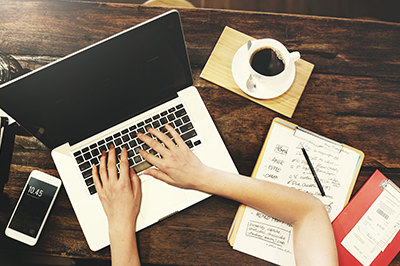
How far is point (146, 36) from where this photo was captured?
1.93 ft

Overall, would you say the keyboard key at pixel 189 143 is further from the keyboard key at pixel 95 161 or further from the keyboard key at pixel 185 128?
the keyboard key at pixel 95 161

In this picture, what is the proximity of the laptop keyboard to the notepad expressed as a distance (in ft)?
0.86

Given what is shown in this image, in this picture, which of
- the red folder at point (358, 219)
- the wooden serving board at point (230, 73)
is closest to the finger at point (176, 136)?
the wooden serving board at point (230, 73)

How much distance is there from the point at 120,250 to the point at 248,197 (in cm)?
42

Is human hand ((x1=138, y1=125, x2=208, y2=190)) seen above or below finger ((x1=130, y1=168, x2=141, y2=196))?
above

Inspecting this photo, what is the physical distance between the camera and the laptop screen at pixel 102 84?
564 mm

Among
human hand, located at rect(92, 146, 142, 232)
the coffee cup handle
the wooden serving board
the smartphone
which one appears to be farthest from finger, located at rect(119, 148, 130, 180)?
the coffee cup handle

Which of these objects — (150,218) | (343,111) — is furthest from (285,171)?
(150,218)

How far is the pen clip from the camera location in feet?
2.69

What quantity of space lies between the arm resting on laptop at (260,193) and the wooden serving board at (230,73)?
249mm

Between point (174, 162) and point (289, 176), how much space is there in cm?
38

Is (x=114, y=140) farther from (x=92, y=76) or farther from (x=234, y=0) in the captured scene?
(x=234, y=0)

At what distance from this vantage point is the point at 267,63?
759 mm

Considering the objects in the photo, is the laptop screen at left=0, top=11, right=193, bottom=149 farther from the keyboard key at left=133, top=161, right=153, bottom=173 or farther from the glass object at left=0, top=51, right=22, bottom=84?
the glass object at left=0, top=51, right=22, bottom=84
